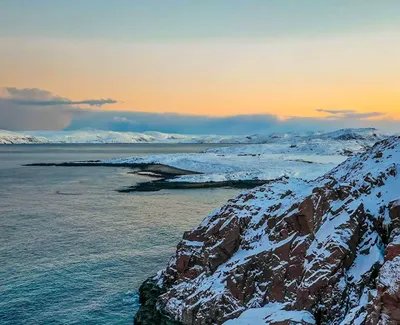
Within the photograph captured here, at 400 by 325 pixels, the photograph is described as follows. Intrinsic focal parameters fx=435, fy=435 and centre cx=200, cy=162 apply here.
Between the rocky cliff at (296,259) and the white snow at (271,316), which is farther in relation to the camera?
the white snow at (271,316)

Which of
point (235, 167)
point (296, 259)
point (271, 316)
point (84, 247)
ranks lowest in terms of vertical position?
point (84, 247)

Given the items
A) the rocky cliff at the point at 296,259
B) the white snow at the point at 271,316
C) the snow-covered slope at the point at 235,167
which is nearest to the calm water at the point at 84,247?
the rocky cliff at the point at 296,259

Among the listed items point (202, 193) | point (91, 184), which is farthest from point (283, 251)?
point (91, 184)

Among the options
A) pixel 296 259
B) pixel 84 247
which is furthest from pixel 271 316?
pixel 84 247

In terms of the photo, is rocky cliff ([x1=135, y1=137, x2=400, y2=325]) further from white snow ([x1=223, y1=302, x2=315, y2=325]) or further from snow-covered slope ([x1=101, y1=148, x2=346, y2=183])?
snow-covered slope ([x1=101, y1=148, x2=346, y2=183])

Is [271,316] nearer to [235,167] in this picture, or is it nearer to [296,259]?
[296,259]

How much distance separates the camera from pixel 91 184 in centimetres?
10838

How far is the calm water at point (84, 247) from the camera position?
112 feet

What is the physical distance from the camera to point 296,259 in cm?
2908

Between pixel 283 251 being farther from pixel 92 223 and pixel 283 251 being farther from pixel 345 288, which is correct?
pixel 92 223

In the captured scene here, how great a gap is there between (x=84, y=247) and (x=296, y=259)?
28177mm

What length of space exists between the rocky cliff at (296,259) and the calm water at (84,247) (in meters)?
4.12

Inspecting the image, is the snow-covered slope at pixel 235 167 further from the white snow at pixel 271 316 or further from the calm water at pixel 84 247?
the white snow at pixel 271 316

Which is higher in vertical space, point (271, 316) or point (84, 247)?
point (271, 316)
